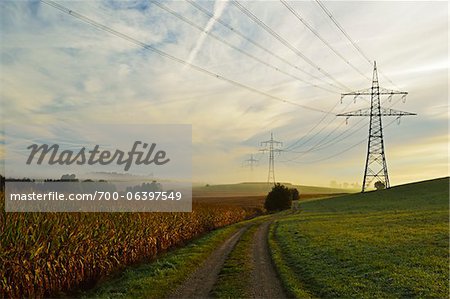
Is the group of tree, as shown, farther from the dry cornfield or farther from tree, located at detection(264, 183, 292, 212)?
the dry cornfield

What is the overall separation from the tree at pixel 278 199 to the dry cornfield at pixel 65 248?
238 ft

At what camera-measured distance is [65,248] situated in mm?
15875

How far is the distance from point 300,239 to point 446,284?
14.8m

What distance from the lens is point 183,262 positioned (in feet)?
68.0

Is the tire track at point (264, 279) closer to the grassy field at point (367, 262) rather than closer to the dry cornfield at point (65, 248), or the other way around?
the grassy field at point (367, 262)

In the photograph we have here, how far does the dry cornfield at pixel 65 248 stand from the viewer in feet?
44.2

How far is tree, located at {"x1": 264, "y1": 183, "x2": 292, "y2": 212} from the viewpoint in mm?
95519

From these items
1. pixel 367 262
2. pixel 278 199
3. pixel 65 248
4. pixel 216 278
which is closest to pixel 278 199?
pixel 278 199

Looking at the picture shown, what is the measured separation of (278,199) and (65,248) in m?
83.2

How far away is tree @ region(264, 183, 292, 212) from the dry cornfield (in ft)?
238

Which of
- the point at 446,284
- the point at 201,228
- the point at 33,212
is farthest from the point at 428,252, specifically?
the point at 201,228

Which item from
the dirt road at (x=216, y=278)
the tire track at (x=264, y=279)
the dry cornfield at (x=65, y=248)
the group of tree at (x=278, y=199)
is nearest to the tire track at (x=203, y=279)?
the dirt road at (x=216, y=278)

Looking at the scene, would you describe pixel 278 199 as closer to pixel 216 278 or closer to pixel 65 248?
pixel 216 278

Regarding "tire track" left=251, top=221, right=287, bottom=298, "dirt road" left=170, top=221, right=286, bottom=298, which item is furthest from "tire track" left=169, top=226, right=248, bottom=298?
"tire track" left=251, top=221, right=287, bottom=298
